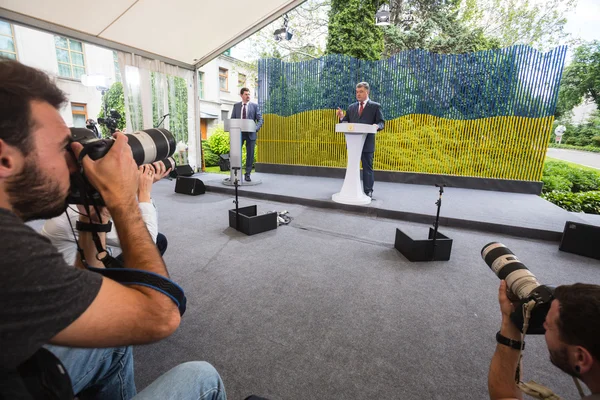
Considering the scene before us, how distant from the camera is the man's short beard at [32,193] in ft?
1.66

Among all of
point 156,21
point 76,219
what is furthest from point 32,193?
point 156,21

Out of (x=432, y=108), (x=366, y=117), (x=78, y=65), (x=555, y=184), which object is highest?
(x=78, y=65)

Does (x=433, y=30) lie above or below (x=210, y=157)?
above

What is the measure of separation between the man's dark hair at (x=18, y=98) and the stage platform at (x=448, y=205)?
3514 mm

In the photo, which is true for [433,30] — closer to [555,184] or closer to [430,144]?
[430,144]

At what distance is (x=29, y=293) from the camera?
410 millimetres

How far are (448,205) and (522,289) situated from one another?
3.38 metres

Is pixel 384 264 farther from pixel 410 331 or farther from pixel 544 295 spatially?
pixel 544 295

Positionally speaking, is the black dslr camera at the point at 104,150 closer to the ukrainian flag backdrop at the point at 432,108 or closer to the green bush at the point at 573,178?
the ukrainian flag backdrop at the point at 432,108

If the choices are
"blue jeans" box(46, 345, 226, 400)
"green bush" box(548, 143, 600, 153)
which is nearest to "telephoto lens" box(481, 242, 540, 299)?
"blue jeans" box(46, 345, 226, 400)

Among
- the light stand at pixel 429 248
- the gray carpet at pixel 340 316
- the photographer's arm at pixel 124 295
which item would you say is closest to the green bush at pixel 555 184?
the gray carpet at pixel 340 316

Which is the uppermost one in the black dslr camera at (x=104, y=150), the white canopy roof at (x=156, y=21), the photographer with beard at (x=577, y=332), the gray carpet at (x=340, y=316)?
the white canopy roof at (x=156, y=21)

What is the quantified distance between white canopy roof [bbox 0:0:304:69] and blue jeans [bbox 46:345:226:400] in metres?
4.39

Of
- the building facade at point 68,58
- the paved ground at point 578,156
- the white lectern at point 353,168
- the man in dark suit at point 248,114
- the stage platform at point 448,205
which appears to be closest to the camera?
the stage platform at point 448,205
